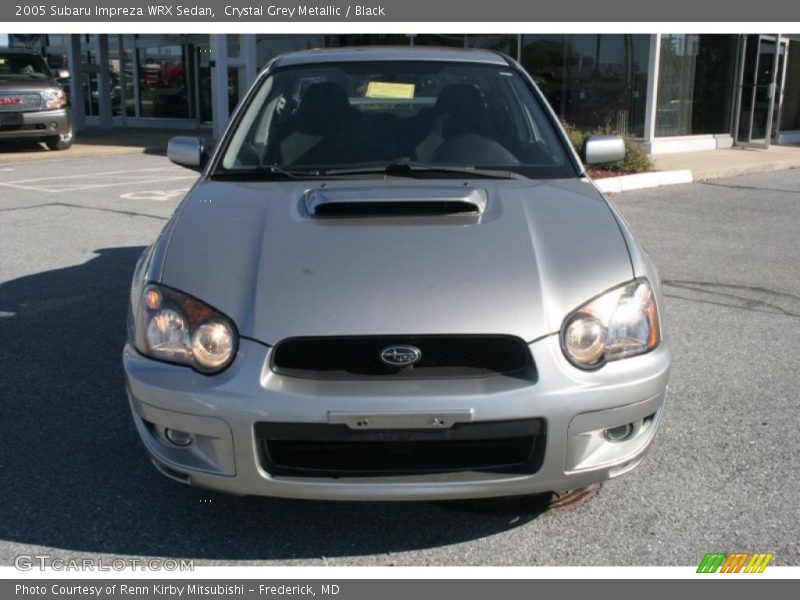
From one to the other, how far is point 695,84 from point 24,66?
13.1 m

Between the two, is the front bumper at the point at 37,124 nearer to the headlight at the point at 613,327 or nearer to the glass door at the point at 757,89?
the glass door at the point at 757,89

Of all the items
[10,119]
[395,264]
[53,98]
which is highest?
[53,98]

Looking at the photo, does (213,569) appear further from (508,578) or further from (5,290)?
(5,290)

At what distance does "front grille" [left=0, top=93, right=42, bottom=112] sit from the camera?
14562 mm

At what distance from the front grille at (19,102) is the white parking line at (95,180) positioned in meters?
2.82

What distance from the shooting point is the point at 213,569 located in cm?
269

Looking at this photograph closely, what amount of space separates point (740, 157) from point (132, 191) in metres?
10.8

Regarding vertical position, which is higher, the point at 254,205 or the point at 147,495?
the point at 254,205

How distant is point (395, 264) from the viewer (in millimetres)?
2738

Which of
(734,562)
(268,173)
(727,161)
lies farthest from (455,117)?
(727,161)

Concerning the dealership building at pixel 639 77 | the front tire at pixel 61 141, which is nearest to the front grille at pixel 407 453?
the dealership building at pixel 639 77

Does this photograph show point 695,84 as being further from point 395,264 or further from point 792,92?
point 395,264

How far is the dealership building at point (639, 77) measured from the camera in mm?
15539
